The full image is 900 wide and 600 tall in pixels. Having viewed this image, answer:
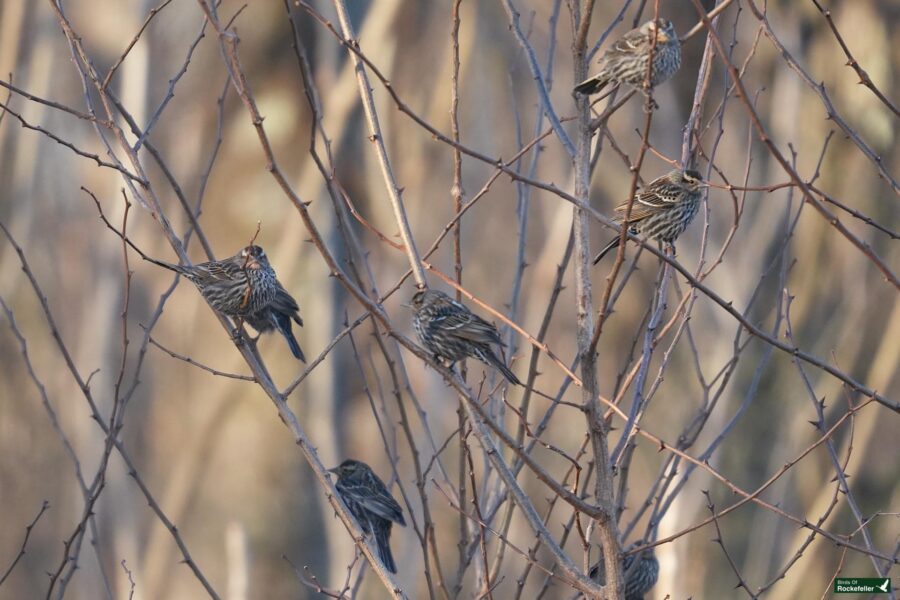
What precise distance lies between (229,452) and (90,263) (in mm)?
2832

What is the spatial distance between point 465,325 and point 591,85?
1.30 metres

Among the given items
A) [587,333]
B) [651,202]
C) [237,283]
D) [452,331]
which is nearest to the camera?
[587,333]

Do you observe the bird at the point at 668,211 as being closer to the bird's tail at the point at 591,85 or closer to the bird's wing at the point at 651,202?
the bird's wing at the point at 651,202

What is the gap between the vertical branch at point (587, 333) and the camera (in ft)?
10.2

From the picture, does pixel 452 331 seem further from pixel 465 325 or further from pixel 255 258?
pixel 255 258

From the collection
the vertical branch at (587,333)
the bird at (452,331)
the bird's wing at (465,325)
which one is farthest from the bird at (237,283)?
the vertical branch at (587,333)

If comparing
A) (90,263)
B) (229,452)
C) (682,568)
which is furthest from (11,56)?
(682,568)

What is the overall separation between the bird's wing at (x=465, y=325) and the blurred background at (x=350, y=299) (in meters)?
4.95

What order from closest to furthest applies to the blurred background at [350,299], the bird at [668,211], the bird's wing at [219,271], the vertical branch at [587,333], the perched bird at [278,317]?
1. the vertical branch at [587,333]
2. the bird's wing at [219,271]
3. the bird at [668,211]
4. the perched bird at [278,317]
5. the blurred background at [350,299]

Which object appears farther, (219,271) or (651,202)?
(651,202)

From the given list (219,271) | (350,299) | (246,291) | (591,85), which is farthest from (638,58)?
(350,299)

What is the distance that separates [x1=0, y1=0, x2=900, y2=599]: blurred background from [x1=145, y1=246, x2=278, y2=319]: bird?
4.29 m

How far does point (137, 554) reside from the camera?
1235 centimetres

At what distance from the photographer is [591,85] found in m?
4.00
